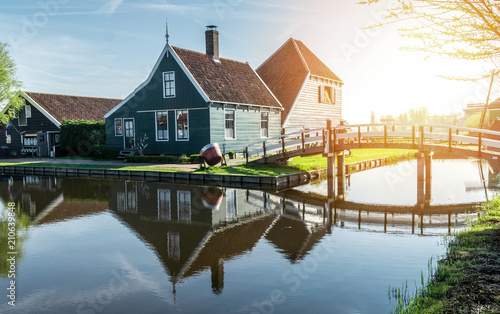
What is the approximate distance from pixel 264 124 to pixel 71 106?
62.9 ft

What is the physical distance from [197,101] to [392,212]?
1481 cm

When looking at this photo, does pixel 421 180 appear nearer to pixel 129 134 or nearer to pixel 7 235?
pixel 7 235

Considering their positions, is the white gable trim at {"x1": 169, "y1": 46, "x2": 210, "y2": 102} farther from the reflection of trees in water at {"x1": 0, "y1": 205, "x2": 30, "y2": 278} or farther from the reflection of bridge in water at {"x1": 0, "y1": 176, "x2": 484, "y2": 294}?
the reflection of trees in water at {"x1": 0, "y1": 205, "x2": 30, "y2": 278}

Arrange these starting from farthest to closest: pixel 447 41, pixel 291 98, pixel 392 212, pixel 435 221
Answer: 1. pixel 291 98
2. pixel 392 212
3. pixel 435 221
4. pixel 447 41

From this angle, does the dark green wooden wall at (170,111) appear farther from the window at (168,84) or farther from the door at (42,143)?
the door at (42,143)

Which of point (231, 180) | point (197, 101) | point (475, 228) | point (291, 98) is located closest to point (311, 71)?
point (291, 98)

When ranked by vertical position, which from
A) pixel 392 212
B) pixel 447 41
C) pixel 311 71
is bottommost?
pixel 392 212

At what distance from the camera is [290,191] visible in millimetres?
17500

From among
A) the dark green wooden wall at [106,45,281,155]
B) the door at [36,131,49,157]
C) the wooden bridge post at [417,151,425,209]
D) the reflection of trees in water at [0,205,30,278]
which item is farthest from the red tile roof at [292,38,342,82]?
the reflection of trees in water at [0,205,30,278]

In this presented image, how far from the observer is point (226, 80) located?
27.7 metres

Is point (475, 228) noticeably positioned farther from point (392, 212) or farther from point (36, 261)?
point (36, 261)

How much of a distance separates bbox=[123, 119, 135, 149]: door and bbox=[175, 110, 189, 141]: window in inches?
156

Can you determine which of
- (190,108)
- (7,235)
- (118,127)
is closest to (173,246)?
(7,235)

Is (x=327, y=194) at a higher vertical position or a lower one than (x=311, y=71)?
lower
